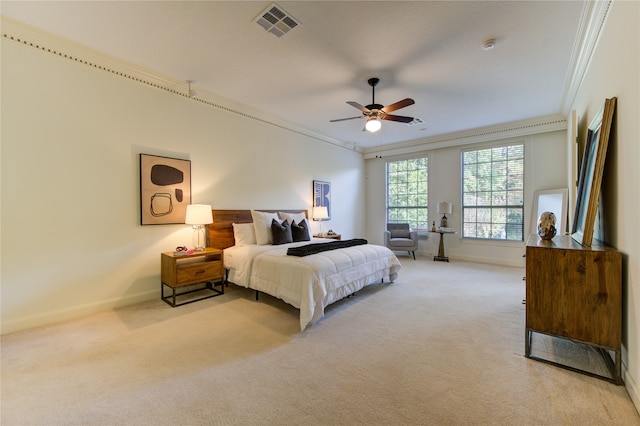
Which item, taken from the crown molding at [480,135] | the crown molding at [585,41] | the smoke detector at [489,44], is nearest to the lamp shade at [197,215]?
the smoke detector at [489,44]

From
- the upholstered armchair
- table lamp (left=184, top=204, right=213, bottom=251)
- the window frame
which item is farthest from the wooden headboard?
the window frame

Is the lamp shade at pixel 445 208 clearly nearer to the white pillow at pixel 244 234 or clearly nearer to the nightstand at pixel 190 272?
the white pillow at pixel 244 234

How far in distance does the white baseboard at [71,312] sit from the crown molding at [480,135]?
6219 millimetres

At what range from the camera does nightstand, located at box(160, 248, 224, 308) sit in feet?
11.1

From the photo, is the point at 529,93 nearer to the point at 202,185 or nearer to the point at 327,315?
the point at 327,315

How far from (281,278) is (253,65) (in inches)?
104

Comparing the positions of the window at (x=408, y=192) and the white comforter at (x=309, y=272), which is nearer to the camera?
the white comforter at (x=309, y=272)

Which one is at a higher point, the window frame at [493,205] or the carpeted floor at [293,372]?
the window frame at [493,205]

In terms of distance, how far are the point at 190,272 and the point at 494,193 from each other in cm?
617

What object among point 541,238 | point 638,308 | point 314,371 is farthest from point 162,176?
point 638,308

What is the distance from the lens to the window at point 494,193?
5672 mm

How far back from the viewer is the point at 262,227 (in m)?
4.38

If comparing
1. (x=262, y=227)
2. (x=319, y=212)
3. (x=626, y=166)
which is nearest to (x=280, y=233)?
(x=262, y=227)

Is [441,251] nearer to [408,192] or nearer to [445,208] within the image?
[445,208]
